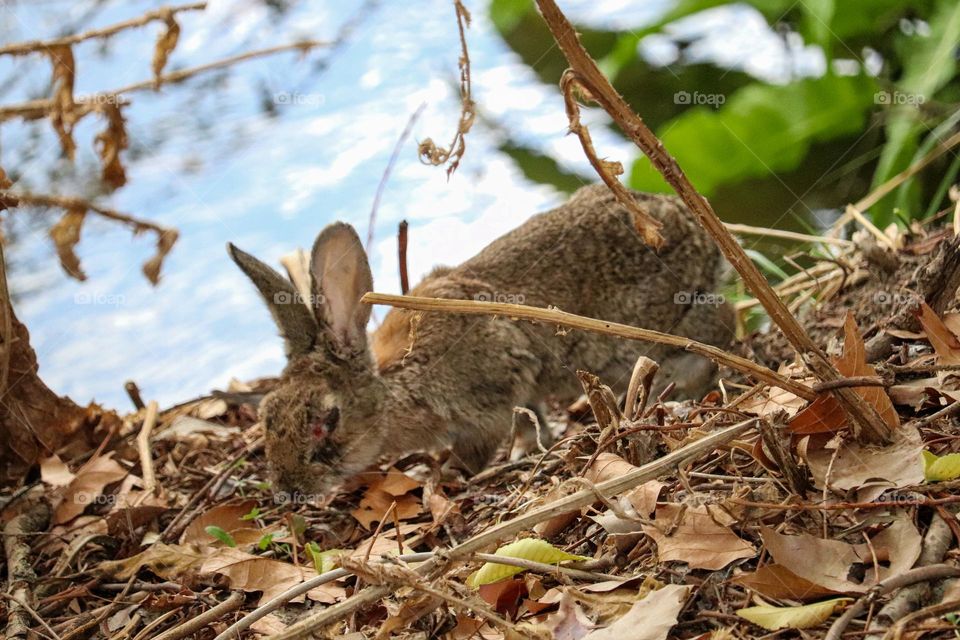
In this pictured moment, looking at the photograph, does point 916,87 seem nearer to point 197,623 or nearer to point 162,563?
point 162,563

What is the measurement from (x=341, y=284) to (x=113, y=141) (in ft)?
4.44

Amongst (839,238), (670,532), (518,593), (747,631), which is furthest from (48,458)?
(839,238)

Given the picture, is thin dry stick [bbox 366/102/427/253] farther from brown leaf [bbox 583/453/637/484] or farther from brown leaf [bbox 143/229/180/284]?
brown leaf [bbox 583/453/637/484]

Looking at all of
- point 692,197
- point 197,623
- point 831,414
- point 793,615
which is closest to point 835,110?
point 831,414

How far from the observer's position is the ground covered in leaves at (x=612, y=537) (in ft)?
7.26

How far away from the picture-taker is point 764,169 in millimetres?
6840

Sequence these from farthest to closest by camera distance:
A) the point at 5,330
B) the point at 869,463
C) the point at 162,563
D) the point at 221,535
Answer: the point at 5,330
the point at 221,535
the point at 162,563
the point at 869,463

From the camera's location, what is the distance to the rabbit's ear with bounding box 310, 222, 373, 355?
14.1ft

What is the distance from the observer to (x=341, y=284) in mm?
4484

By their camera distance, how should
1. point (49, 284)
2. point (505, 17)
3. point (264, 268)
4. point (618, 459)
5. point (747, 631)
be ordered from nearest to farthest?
point (747, 631)
point (618, 459)
point (264, 268)
point (49, 284)
point (505, 17)

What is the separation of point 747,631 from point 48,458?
11.0 feet

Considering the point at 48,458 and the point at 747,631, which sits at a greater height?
the point at 48,458

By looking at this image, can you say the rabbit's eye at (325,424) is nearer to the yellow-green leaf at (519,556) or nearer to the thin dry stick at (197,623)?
the thin dry stick at (197,623)

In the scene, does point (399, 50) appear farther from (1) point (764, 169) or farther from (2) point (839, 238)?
(2) point (839, 238)
